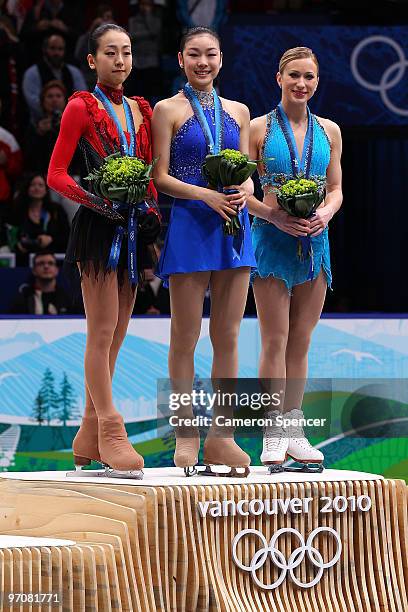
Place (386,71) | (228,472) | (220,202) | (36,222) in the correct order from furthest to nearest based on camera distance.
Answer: (386,71)
(36,222)
(228,472)
(220,202)

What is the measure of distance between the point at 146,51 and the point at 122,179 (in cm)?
452

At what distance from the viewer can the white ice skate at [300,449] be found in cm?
650

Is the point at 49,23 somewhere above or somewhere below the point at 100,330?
above

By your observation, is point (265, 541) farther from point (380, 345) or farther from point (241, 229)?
point (380, 345)

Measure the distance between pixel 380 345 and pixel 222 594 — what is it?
3073 millimetres

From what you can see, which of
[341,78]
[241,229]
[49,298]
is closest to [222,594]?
[241,229]

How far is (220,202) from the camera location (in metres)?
6.09

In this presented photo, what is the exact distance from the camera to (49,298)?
29.9ft

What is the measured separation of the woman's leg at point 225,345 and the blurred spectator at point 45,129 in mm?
4020

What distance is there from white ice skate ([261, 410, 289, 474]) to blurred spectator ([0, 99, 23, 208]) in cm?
406

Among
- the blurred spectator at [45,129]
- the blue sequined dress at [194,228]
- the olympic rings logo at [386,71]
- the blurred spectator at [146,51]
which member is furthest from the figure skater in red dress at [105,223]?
the olympic rings logo at [386,71]

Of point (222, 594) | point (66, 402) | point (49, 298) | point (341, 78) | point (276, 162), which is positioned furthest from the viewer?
point (341, 78)

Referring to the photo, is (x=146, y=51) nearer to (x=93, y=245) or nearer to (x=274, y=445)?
(x=93, y=245)

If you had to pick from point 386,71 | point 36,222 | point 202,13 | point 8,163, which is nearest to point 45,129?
point 8,163
